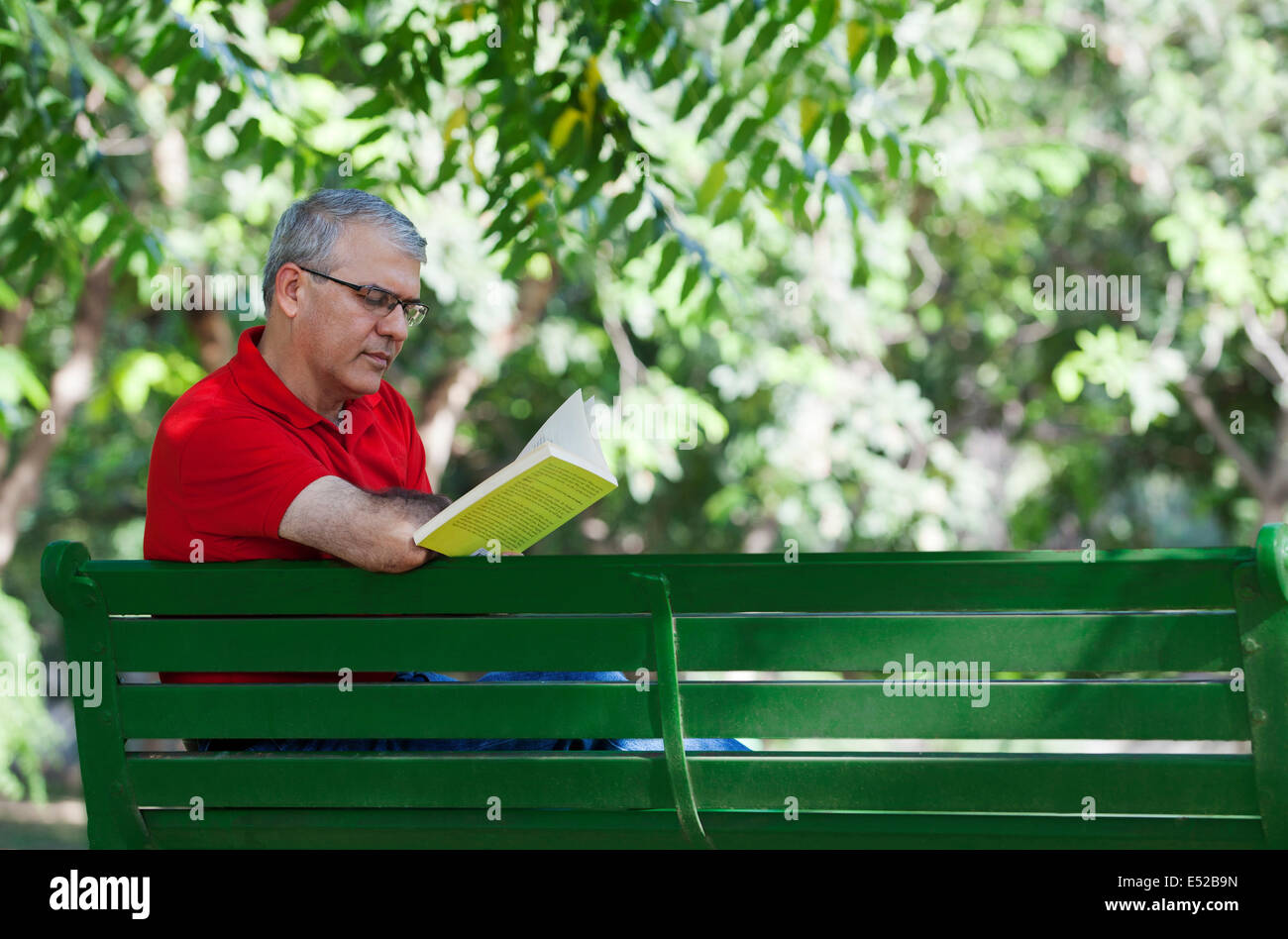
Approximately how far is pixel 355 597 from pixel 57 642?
15.8 m

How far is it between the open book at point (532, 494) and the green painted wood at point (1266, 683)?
88cm

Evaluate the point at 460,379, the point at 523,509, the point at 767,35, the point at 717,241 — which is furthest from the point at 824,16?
the point at 460,379

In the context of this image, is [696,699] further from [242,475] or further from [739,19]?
[739,19]

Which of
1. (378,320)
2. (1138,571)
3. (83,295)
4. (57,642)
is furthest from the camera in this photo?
(57,642)

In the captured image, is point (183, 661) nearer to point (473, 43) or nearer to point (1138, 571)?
point (1138, 571)

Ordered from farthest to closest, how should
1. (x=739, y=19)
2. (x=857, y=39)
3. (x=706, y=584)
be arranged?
(x=857, y=39), (x=739, y=19), (x=706, y=584)

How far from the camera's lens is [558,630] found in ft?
7.48

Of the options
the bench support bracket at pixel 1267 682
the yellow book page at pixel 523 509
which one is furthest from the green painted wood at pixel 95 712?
the bench support bracket at pixel 1267 682

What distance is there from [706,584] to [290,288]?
113 centimetres

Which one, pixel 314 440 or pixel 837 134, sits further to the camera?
pixel 837 134

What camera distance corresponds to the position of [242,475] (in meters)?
2.49

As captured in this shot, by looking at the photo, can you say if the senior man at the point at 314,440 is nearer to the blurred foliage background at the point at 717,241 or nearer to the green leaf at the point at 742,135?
the blurred foliage background at the point at 717,241

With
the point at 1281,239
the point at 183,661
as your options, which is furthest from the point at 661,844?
the point at 1281,239

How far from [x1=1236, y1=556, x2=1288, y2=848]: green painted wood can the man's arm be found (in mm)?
1160
